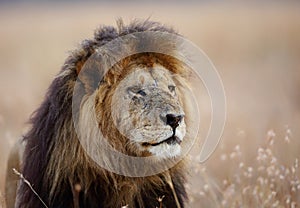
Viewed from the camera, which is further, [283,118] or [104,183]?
[283,118]

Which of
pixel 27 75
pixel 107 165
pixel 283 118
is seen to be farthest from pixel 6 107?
pixel 107 165

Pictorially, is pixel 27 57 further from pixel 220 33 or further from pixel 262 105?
pixel 262 105

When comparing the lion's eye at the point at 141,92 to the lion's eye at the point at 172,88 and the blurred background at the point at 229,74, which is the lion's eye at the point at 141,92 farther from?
the blurred background at the point at 229,74

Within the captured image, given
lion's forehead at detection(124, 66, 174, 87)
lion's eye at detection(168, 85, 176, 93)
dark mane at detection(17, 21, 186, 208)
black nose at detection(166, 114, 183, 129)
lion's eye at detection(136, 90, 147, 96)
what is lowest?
dark mane at detection(17, 21, 186, 208)

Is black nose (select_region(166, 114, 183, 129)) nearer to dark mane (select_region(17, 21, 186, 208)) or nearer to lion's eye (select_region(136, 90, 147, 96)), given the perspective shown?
lion's eye (select_region(136, 90, 147, 96))

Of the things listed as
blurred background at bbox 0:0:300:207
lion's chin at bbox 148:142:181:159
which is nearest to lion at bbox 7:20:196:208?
lion's chin at bbox 148:142:181:159

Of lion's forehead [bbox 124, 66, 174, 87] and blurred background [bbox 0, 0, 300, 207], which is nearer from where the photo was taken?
lion's forehead [bbox 124, 66, 174, 87]

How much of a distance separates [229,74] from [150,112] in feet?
29.6

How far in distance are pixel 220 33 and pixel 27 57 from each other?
4.12 metres

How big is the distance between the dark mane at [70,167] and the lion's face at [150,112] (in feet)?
0.93

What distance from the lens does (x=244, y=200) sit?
239 inches

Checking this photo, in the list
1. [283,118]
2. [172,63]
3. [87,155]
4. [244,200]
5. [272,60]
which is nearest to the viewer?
[87,155]

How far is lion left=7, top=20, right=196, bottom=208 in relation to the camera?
4828mm

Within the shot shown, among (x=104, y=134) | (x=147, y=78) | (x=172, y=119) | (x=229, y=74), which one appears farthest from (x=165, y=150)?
(x=229, y=74)
